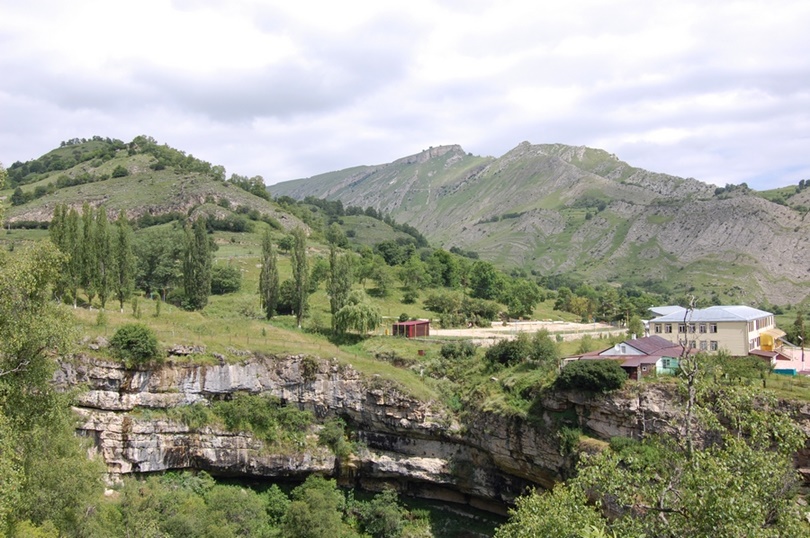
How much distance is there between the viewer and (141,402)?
36.5 meters

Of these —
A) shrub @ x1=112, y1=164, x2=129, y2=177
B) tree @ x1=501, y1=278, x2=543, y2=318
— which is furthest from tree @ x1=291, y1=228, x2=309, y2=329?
shrub @ x1=112, y1=164, x2=129, y2=177

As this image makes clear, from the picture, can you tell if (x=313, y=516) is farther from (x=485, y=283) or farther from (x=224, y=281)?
(x=485, y=283)

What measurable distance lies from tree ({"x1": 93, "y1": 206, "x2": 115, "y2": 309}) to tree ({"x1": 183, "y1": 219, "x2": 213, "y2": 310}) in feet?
33.9

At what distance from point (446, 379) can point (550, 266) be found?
153m

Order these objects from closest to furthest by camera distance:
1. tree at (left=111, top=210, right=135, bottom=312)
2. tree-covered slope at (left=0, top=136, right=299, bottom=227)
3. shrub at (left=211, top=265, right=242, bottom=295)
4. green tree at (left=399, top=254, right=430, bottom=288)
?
tree at (left=111, top=210, right=135, bottom=312) → shrub at (left=211, top=265, right=242, bottom=295) → green tree at (left=399, top=254, right=430, bottom=288) → tree-covered slope at (left=0, top=136, right=299, bottom=227)

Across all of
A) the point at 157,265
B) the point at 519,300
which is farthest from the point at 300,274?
the point at 519,300

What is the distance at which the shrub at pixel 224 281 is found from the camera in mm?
67312

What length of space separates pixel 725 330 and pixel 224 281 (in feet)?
181

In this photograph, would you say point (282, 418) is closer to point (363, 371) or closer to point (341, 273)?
point (363, 371)

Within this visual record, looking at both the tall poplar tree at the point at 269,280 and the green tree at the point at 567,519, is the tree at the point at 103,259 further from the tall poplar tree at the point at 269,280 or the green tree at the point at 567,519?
the green tree at the point at 567,519

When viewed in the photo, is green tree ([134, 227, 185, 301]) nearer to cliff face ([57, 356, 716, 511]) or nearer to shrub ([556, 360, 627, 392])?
cliff face ([57, 356, 716, 511])

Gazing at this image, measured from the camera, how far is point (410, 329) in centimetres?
5419

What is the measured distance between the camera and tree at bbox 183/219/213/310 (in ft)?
184

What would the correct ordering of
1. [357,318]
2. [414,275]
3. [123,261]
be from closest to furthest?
1. [123,261]
2. [357,318]
3. [414,275]
